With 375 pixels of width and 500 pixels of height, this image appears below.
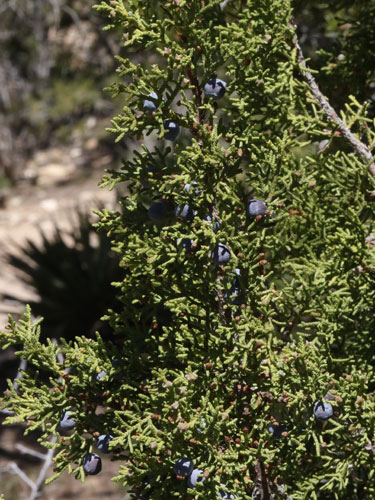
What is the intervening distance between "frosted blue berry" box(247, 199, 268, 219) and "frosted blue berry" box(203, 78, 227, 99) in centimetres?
25

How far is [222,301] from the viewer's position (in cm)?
149

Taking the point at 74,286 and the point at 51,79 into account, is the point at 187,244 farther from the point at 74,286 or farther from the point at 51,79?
the point at 51,79

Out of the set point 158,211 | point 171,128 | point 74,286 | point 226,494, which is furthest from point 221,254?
point 74,286

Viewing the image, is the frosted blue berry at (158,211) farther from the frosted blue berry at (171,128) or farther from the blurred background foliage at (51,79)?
the blurred background foliage at (51,79)

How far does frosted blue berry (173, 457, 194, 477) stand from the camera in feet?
4.43

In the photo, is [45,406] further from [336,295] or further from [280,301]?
[336,295]

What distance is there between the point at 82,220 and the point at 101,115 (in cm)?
629

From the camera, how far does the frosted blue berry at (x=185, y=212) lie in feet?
4.74

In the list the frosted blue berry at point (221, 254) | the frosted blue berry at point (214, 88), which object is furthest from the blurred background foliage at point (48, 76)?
the frosted blue berry at point (221, 254)

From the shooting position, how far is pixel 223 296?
1486 mm

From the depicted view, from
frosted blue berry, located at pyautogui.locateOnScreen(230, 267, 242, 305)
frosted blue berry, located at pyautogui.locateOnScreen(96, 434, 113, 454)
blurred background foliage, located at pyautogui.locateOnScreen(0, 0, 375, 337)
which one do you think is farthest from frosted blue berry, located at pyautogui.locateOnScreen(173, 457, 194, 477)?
blurred background foliage, located at pyautogui.locateOnScreen(0, 0, 375, 337)

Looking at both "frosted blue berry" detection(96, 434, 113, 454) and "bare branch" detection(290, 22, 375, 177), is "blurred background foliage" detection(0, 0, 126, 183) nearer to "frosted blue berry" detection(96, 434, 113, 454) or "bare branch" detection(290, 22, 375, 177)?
"bare branch" detection(290, 22, 375, 177)

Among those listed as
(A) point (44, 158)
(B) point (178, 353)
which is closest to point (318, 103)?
(B) point (178, 353)

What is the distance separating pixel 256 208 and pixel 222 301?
0.22 meters
